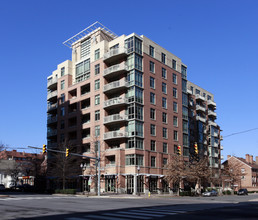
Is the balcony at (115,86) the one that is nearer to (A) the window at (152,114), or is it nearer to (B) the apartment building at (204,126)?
(A) the window at (152,114)

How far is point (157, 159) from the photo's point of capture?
198 feet

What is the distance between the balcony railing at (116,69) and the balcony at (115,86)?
208 cm

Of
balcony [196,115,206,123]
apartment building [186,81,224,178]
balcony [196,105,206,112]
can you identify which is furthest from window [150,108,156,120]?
balcony [196,105,206,112]

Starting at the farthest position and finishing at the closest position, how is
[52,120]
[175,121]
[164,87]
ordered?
[52,120]
[175,121]
[164,87]

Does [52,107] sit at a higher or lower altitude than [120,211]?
higher

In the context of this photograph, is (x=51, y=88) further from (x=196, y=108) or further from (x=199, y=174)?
(x=199, y=174)

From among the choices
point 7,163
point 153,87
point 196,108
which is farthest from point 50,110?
point 7,163

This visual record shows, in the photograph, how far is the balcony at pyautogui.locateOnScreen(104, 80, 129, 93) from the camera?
2292 inches

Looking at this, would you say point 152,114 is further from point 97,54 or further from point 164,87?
point 97,54

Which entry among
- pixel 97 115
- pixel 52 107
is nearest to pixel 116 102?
pixel 97 115

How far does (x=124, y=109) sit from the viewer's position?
58844mm

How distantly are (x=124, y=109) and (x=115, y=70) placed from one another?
753 cm

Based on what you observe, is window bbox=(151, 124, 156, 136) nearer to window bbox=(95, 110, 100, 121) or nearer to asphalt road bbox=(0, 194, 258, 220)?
window bbox=(95, 110, 100, 121)

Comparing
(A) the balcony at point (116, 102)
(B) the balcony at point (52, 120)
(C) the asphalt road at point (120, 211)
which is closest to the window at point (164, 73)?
(A) the balcony at point (116, 102)
